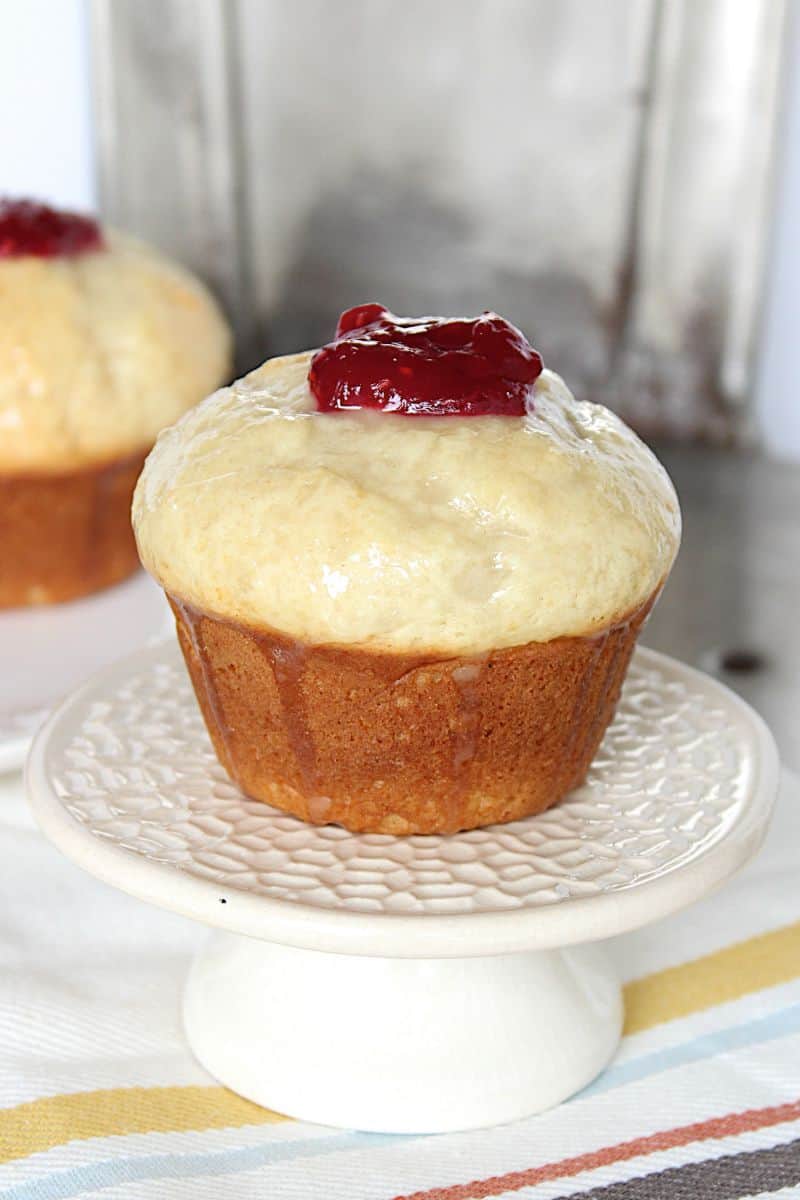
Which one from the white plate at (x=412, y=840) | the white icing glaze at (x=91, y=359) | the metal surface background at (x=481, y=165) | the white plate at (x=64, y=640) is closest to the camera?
the white plate at (x=412, y=840)

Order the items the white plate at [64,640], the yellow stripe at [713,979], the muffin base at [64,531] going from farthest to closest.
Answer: the muffin base at [64,531] < the white plate at [64,640] < the yellow stripe at [713,979]

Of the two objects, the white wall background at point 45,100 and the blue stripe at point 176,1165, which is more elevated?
the white wall background at point 45,100

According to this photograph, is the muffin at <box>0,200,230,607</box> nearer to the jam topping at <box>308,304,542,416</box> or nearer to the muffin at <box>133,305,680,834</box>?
the muffin at <box>133,305,680,834</box>

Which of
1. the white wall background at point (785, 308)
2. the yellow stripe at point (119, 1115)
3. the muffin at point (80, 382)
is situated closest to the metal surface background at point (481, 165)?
the white wall background at point (785, 308)

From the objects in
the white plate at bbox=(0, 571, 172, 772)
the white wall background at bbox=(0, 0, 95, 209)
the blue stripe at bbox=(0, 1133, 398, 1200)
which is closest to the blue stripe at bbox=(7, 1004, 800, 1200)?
the blue stripe at bbox=(0, 1133, 398, 1200)

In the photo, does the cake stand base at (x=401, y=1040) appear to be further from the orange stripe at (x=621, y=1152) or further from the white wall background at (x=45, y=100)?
the white wall background at (x=45, y=100)

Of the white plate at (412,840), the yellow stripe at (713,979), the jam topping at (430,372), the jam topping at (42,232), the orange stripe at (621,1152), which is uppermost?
the jam topping at (430,372)

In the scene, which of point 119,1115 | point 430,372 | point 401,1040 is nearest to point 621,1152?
point 401,1040
